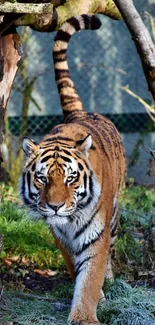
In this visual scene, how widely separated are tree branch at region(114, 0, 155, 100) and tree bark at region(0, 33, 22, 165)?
0.65m

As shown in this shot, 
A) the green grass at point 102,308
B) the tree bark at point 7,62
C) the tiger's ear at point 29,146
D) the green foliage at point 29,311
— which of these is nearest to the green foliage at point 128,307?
the green grass at point 102,308

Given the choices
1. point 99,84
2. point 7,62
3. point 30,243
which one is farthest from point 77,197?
point 99,84

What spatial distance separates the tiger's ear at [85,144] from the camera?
17.9 feet

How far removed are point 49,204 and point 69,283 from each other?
1.38m

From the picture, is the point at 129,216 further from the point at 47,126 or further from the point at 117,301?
the point at 47,126

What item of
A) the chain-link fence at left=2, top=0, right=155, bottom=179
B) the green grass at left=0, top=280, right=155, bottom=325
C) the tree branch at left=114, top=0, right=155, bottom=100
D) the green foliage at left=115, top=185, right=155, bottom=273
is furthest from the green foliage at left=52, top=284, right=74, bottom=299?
the chain-link fence at left=2, top=0, right=155, bottom=179

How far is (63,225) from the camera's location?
5527mm

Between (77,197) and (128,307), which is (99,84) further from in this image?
(128,307)

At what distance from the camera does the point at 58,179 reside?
5.22 meters

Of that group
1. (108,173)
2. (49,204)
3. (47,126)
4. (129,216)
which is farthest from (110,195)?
(47,126)

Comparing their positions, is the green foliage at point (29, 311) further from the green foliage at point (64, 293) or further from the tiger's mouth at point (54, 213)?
the tiger's mouth at point (54, 213)

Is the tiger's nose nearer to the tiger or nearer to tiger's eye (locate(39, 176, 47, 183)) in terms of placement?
the tiger

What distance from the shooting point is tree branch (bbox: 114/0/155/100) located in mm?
4832

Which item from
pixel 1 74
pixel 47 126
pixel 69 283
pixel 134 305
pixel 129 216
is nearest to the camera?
pixel 1 74
